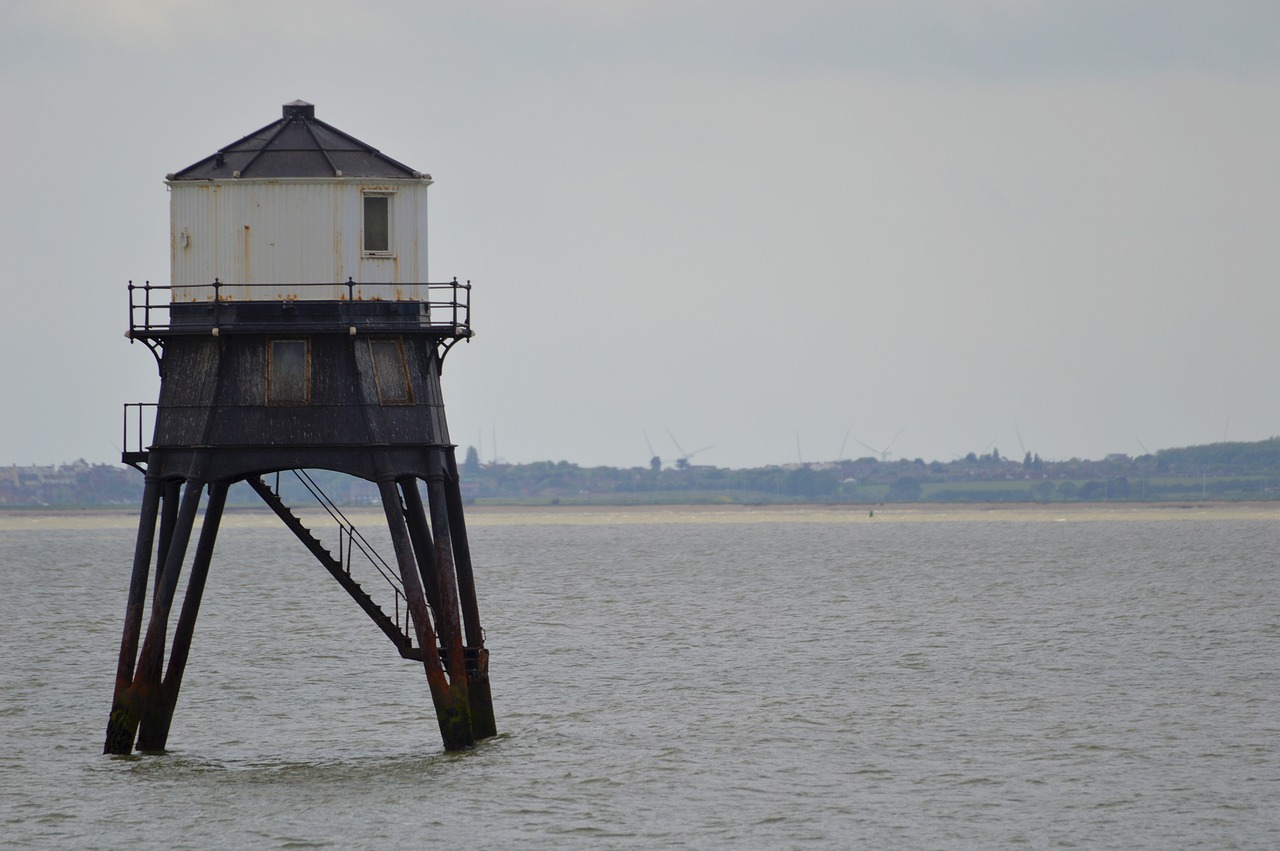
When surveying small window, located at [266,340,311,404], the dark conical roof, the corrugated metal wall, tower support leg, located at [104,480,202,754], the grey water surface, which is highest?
the dark conical roof

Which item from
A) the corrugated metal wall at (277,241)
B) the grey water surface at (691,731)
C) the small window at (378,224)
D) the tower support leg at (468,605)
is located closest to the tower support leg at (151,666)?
the grey water surface at (691,731)

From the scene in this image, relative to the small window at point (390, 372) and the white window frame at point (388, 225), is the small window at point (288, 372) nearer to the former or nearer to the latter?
the small window at point (390, 372)

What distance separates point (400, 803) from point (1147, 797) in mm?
11529

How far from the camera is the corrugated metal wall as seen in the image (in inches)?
1228

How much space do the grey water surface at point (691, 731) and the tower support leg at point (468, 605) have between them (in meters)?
0.92

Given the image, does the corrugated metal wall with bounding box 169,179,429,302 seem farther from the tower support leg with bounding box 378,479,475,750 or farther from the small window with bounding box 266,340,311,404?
the tower support leg with bounding box 378,479,475,750

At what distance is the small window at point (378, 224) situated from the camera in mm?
31703

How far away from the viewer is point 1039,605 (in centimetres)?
7650

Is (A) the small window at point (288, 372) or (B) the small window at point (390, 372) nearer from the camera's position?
(A) the small window at point (288, 372)

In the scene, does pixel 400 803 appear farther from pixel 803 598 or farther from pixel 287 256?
pixel 803 598

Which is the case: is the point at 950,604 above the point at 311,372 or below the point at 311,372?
below

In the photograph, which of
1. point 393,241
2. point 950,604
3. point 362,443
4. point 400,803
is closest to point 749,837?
point 400,803

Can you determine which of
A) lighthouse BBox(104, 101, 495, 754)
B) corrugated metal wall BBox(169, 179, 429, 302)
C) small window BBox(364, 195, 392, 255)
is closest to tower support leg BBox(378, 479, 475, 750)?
lighthouse BBox(104, 101, 495, 754)

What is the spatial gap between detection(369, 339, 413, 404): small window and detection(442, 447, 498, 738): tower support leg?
1468mm
